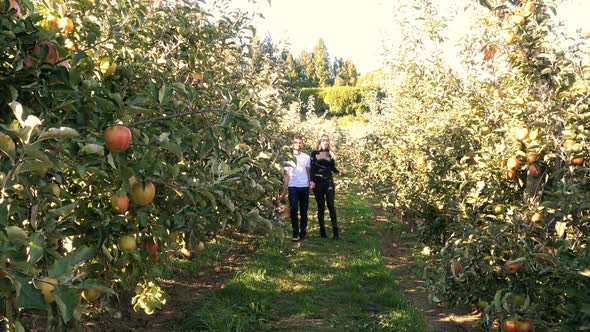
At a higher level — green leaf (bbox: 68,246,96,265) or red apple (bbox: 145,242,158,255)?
green leaf (bbox: 68,246,96,265)

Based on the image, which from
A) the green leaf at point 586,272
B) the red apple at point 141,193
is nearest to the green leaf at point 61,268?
the red apple at point 141,193

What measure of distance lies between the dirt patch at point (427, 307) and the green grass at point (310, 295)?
16 centimetres

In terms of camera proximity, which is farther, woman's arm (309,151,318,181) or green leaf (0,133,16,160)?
woman's arm (309,151,318,181)

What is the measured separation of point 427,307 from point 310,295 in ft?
3.85

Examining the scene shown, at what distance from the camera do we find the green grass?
4027 millimetres

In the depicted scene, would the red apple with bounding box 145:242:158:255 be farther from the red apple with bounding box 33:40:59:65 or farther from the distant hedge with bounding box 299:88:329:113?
the distant hedge with bounding box 299:88:329:113

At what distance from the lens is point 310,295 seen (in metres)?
4.84

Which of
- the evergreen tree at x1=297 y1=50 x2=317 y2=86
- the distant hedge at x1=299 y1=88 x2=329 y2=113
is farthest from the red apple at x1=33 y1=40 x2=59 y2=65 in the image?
the evergreen tree at x1=297 y1=50 x2=317 y2=86

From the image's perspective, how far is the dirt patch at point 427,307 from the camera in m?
4.13

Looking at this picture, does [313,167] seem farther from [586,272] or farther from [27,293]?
[27,293]

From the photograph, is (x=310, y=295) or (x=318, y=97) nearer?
(x=310, y=295)

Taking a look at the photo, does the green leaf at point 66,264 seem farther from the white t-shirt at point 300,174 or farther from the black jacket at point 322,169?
the black jacket at point 322,169

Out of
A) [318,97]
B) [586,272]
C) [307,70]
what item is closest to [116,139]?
[586,272]

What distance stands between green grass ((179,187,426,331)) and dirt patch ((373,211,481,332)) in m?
0.16
